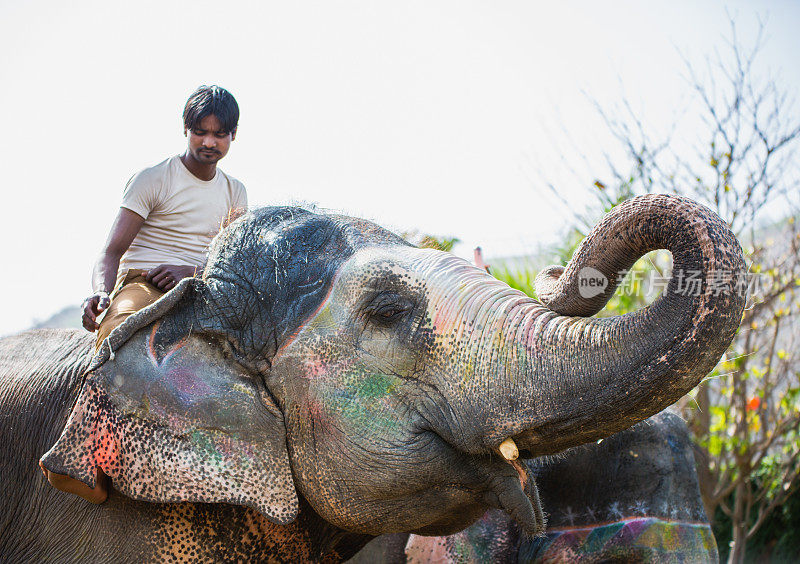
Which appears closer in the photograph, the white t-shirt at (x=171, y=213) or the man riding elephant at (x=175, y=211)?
the man riding elephant at (x=175, y=211)

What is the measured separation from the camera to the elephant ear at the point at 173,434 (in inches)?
104

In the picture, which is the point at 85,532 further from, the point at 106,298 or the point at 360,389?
the point at 360,389

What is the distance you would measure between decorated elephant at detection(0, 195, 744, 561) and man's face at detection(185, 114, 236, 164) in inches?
38.7

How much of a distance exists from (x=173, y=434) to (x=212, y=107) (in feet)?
5.74

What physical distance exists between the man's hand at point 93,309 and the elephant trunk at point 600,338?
1482 millimetres

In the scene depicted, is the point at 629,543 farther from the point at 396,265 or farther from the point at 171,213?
the point at 171,213

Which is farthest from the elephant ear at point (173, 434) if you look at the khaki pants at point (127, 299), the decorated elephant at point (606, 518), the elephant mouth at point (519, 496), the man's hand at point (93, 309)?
the decorated elephant at point (606, 518)

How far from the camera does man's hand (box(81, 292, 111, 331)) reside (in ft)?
10.5

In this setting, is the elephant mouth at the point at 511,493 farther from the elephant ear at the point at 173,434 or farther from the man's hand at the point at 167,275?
the man's hand at the point at 167,275

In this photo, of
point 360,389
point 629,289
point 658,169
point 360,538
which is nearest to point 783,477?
point 629,289

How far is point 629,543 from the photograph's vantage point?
3.62 m

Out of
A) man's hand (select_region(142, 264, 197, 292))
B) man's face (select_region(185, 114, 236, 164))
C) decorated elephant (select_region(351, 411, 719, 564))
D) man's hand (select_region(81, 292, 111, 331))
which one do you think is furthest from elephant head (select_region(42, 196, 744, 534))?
man's face (select_region(185, 114, 236, 164))

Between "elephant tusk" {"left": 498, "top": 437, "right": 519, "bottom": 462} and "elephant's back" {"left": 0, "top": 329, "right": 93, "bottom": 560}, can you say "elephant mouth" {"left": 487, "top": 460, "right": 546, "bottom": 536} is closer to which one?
"elephant tusk" {"left": 498, "top": 437, "right": 519, "bottom": 462}

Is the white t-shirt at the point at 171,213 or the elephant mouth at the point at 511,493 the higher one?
the white t-shirt at the point at 171,213
